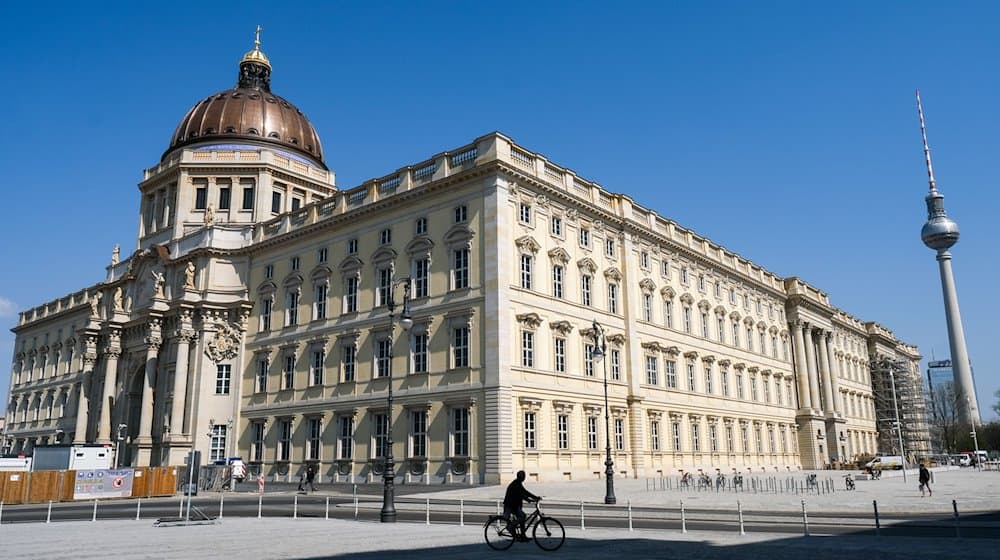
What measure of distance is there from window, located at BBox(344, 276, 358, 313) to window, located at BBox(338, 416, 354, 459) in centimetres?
667

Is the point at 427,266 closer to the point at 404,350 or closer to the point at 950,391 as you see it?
the point at 404,350

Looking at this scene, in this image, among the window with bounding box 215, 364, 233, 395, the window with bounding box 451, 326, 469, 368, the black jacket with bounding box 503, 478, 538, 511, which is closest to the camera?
the black jacket with bounding box 503, 478, 538, 511

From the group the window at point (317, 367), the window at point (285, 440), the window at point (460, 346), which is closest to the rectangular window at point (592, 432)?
the window at point (460, 346)

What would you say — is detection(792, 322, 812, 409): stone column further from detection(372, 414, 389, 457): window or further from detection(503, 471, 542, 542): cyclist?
detection(503, 471, 542, 542): cyclist

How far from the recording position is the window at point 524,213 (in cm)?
4275

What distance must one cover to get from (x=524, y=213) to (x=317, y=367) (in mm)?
17080

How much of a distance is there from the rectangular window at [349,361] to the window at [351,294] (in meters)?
2.43

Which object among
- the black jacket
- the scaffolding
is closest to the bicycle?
the black jacket

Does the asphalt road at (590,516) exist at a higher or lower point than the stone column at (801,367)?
lower

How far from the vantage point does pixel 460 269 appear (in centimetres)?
4231

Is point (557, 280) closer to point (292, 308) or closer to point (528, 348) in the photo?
point (528, 348)

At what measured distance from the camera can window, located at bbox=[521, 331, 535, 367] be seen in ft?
134

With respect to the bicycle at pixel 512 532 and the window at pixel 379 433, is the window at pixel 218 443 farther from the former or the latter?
the bicycle at pixel 512 532

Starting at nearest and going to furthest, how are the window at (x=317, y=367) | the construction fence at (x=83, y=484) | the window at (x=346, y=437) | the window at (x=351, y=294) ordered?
the construction fence at (x=83, y=484) < the window at (x=346, y=437) < the window at (x=351, y=294) < the window at (x=317, y=367)
